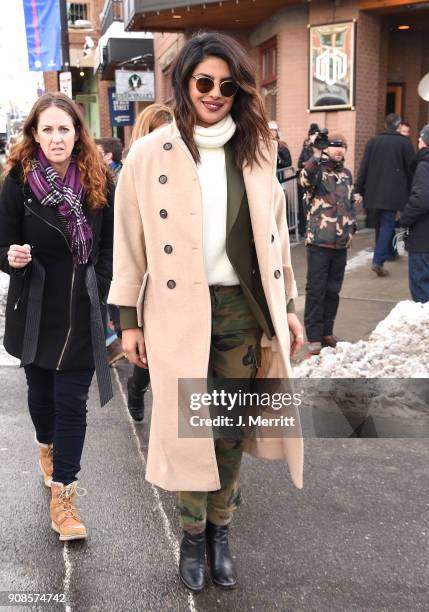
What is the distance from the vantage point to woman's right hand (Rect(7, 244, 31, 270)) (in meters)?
3.18

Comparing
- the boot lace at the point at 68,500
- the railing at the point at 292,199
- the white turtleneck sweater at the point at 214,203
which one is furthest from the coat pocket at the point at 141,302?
the railing at the point at 292,199

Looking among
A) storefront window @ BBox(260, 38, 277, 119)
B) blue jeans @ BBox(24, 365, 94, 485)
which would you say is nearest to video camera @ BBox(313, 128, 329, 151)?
blue jeans @ BBox(24, 365, 94, 485)

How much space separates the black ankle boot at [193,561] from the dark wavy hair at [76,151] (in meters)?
1.69

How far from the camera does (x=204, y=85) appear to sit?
8.69 feet

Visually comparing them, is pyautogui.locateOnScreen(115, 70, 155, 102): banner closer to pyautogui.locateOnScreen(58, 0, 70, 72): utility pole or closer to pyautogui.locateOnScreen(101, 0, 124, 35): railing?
pyautogui.locateOnScreen(101, 0, 124, 35): railing

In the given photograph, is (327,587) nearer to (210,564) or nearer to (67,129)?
(210,564)

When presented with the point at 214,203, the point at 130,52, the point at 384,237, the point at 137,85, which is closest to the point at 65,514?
the point at 214,203

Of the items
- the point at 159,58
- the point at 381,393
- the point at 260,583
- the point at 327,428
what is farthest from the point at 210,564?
the point at 159,58

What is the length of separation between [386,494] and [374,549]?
591mm

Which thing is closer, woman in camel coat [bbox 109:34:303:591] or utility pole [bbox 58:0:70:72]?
woman in camel coat [bbox 109:34:303:591]

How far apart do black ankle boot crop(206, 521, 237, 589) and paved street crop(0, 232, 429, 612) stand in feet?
0.17

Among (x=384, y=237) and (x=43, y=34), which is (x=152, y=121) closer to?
(x=384, y=237)

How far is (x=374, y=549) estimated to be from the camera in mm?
3217

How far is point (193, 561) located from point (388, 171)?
7.75 metres
